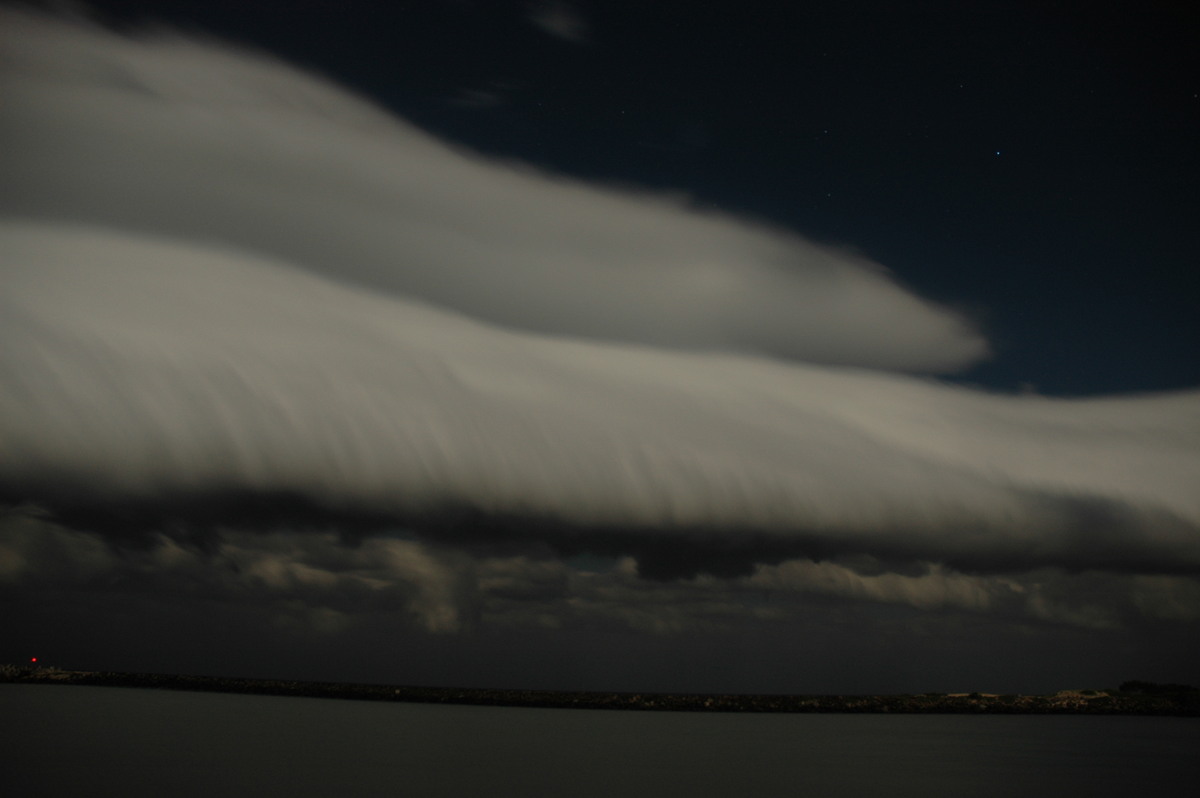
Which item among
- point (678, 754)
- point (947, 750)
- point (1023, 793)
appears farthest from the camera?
point (947, 750)

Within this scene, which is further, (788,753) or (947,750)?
(947,750)

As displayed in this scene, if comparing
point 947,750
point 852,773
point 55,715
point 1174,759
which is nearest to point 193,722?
point 55,715

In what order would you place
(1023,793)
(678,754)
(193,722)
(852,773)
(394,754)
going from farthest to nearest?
(193,722), (678,754), (394,754), (852,773), (1023,793)

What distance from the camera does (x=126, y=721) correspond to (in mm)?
165000

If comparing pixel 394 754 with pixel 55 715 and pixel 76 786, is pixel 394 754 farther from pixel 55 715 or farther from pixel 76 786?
pixel 55 715

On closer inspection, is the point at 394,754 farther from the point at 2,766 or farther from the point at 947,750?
the point at 947,750

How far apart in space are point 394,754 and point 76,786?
51448 mm

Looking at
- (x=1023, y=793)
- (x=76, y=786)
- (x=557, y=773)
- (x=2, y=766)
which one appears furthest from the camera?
(x=557, y=773)

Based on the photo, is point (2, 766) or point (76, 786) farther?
point (2, 766)

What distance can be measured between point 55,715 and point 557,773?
5276 inches

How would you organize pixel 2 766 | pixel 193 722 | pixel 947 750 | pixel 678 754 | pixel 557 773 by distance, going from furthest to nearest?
pixel 193 722 < pixel 947 750 < pixel 678 754 < pixel 557 773 < pixel 2 766

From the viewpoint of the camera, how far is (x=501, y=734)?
17512 cm

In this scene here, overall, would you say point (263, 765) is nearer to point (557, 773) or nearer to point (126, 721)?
point (557, 773)

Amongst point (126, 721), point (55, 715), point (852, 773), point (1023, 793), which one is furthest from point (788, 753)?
point (55, 715)
